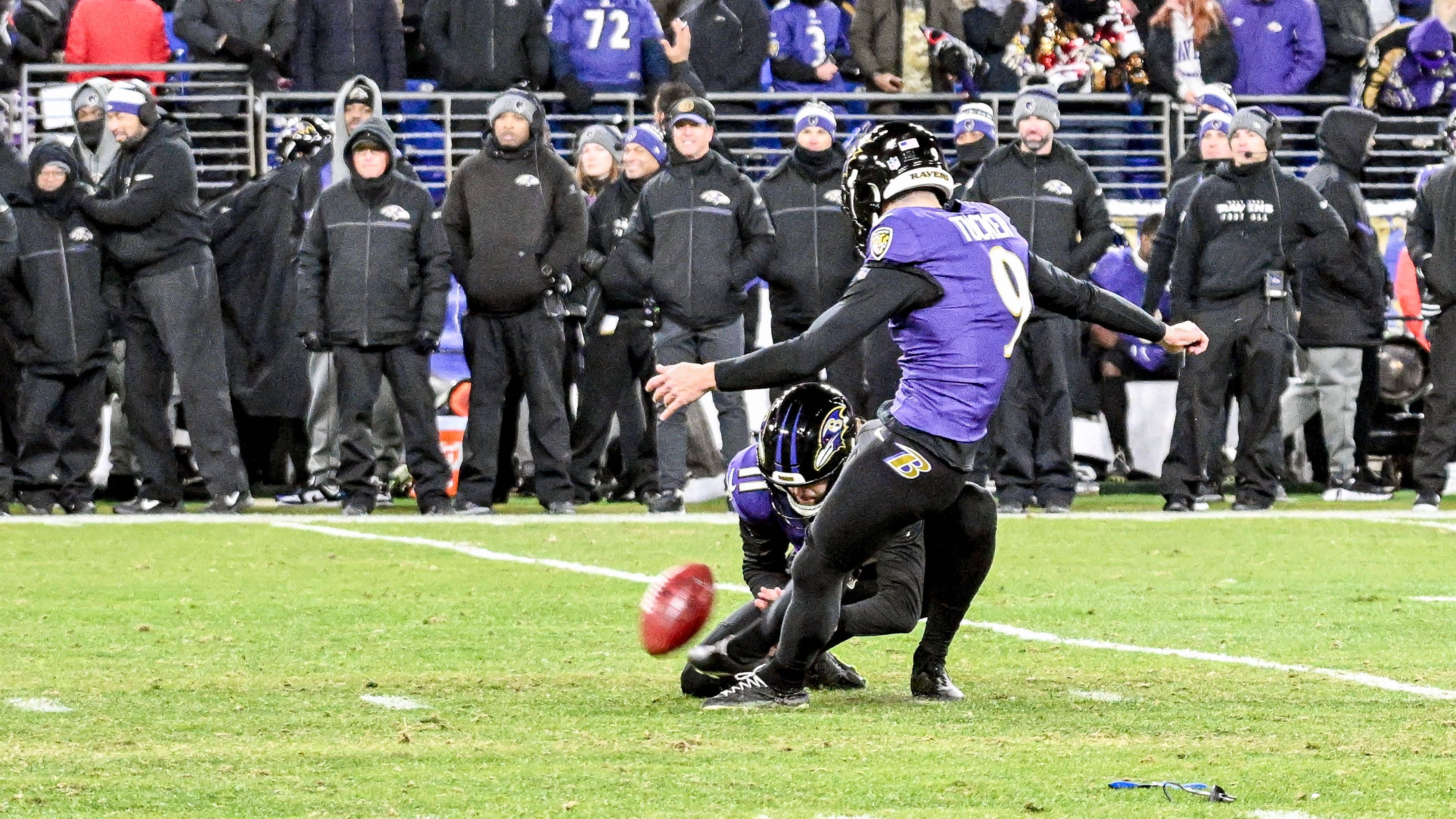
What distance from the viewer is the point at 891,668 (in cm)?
876

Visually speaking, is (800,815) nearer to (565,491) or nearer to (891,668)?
(891,668)

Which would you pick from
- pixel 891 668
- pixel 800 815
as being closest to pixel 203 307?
pixel 891 668

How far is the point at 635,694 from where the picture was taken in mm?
7918

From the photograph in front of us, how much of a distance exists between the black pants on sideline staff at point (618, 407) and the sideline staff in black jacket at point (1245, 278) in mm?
3481

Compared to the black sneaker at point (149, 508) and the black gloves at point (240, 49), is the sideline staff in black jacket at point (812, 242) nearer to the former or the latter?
the black sneaker at point (149, 508)

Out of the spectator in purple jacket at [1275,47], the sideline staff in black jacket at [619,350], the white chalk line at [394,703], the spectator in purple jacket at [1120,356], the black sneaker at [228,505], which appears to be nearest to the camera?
the white chalk line at [394,703]

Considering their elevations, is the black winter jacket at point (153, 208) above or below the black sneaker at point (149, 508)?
above

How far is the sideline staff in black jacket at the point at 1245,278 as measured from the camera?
15.8m

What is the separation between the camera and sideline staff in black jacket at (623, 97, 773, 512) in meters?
15.4

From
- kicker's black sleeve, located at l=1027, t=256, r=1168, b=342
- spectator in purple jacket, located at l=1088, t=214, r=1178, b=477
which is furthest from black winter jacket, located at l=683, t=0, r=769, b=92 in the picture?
kicker's black sleeve, located at l=1027, t=256, r=1168, b=342

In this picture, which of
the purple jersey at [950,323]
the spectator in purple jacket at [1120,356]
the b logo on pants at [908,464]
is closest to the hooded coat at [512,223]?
the spectator in purple jacket at [1120,356]

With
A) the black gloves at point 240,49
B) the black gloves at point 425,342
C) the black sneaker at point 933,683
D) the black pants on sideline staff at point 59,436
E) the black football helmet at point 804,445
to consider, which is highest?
the black gloves at point 240,49

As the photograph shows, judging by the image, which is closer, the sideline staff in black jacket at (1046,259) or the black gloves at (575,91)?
the sideline staff in black jacket at (1046,259)

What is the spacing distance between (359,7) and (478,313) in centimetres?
394
